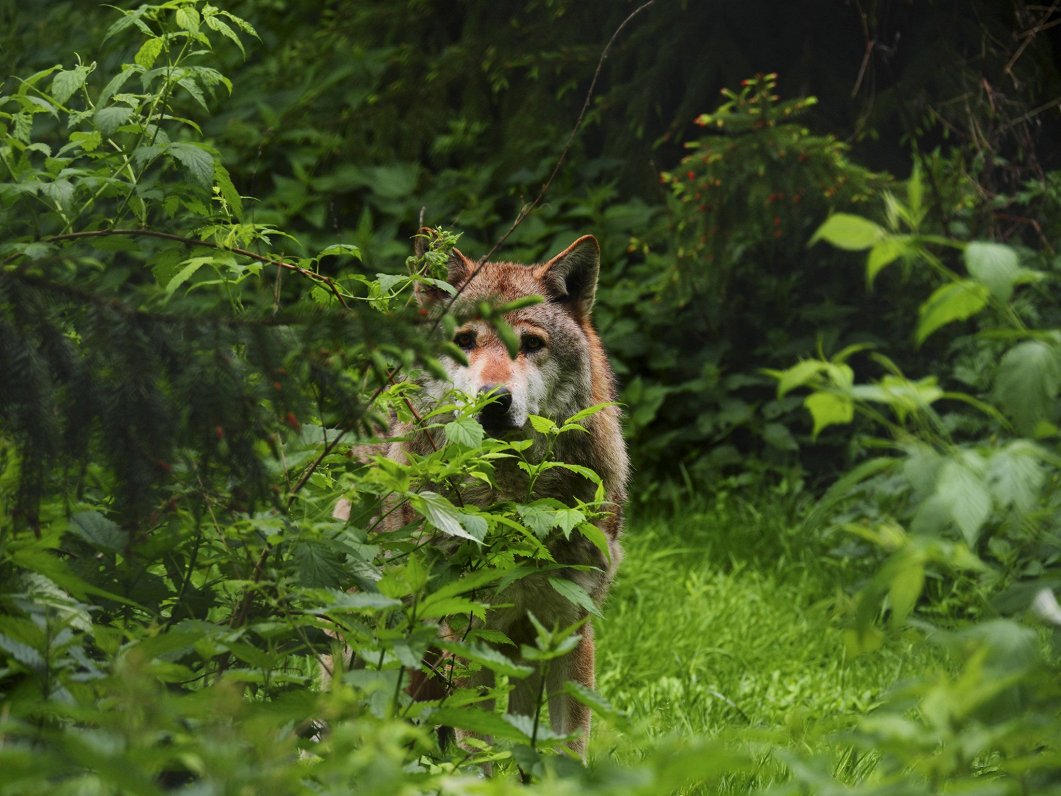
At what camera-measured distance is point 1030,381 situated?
1.78 meters

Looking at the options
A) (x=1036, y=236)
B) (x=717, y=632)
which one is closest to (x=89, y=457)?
(x=717, y=632)

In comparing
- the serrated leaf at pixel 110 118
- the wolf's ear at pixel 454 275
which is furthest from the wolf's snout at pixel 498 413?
the serrated leaf at pixel 110 118

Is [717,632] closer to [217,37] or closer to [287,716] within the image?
[287,716]

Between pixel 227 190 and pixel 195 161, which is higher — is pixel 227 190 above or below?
below

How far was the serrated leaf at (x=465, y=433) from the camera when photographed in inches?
108

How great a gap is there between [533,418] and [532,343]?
1.26 m

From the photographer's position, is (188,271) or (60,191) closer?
(188,271)

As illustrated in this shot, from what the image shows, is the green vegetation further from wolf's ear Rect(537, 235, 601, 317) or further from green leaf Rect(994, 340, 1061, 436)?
wolf's ear Rect(537, 235, 601, 317)

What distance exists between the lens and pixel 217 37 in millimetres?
7980

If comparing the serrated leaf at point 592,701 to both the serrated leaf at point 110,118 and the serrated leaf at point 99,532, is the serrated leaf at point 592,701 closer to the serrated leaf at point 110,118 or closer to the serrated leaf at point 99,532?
the serrated leaf at point 99,532

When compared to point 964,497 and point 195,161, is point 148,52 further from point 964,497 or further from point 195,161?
point 964,497

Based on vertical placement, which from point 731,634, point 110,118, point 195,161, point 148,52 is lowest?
point 731,634

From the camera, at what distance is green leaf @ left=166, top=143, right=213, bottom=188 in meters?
2.92

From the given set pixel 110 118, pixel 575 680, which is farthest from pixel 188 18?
pixel 575 680
